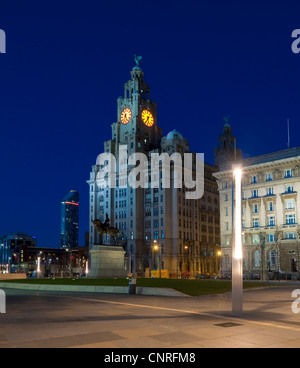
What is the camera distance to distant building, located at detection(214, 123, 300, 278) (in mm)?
83625

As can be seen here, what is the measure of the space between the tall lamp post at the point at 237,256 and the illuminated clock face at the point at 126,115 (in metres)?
133

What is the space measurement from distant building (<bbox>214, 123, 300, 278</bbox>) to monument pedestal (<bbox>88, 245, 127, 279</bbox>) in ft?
109

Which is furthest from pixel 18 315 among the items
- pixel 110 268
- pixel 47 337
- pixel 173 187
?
pixel 173 187

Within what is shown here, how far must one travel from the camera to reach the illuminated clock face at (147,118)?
15125 cm

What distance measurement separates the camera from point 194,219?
145m

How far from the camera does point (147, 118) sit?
153 metres

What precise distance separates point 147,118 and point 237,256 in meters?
138

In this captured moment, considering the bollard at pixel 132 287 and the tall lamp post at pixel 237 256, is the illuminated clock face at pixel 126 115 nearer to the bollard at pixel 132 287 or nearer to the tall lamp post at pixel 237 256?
the bollard at pixel 132 287

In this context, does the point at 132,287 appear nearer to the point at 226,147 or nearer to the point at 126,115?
the point at 126,115

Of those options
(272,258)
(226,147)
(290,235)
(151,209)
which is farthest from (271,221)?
(226,147)

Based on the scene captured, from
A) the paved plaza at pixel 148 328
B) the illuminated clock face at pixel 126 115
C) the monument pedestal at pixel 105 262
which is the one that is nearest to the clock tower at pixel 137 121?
the illuminated clock face at pixel 126 115

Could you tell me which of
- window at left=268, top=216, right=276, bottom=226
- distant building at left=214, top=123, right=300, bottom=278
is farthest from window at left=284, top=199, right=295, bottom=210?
window at left=268, top=216, right=276, bottom=226

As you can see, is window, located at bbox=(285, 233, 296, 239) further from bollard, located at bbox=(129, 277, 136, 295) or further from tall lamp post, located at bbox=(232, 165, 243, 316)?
tall lamp post, located at bbox=(232, 165, 243, 316)
